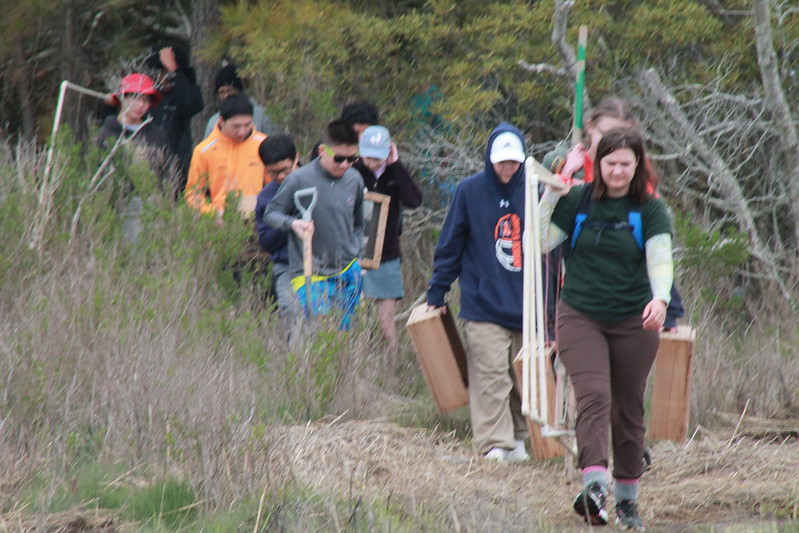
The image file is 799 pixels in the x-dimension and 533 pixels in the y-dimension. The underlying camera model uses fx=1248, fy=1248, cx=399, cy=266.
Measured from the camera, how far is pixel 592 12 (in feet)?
34.3

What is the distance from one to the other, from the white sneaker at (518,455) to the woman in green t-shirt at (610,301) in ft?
5.48

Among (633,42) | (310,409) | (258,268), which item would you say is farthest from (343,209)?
(633,42)

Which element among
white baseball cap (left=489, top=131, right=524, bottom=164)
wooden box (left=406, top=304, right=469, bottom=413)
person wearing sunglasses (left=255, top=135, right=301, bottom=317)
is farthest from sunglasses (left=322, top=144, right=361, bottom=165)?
white baseball cap (left=489, top=131, right=524, bottom=164)

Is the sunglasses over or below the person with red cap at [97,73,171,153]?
below

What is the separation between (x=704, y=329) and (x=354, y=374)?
289 cm

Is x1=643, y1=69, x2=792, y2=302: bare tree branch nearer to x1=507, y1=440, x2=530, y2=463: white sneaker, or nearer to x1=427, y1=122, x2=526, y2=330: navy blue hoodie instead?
x1=427, y1=122, x2=526, y2=330: navy blue hoodie

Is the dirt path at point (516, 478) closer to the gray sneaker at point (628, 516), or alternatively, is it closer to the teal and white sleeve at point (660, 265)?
the gray sneaker at point (628, 516)

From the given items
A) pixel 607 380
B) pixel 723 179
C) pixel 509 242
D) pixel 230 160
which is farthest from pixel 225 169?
pixel 607 380

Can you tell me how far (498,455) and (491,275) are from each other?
1073mm

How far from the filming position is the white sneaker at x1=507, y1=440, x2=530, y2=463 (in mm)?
7543

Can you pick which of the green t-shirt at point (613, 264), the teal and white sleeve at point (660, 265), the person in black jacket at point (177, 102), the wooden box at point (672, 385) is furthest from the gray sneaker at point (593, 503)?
the person in black jacket at point (177, 102)

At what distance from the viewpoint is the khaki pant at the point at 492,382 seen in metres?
7.54

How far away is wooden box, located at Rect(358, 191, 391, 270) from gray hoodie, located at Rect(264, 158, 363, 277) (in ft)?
1.15

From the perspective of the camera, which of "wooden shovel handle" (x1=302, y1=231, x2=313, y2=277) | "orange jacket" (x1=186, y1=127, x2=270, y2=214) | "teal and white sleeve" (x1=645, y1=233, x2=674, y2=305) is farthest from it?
"orange jacket" (x1=186, y1=127, x2=270, y2=214)
